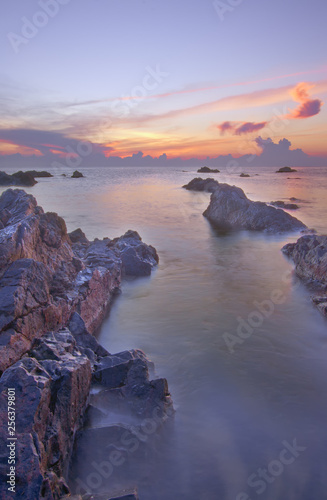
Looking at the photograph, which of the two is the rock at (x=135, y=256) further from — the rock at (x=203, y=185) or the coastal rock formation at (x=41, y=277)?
the rock at (x=203, y=185)

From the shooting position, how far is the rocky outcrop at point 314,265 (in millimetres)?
10805

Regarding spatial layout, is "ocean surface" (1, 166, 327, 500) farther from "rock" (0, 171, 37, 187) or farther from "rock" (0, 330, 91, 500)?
"rock" (0, 171, 37, 187)

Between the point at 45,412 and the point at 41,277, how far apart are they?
2870 millimetres

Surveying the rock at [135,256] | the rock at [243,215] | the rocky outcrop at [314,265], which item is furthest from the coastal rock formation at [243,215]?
the rock at [135,256]

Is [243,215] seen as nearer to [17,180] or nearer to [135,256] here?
[135,256]

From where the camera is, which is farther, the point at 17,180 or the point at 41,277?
the point at 17,180

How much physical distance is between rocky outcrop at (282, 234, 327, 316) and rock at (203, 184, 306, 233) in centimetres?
749

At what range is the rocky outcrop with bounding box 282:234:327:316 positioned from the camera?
10805 millimetres

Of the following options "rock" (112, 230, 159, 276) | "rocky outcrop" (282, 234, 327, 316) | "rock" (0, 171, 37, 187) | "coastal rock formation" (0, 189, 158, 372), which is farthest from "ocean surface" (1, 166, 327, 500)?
"rock" (0, 171, 37, 187)

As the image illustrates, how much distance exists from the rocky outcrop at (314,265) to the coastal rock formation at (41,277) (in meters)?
6.21

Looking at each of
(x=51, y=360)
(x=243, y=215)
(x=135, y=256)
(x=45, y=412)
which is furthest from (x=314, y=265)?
(x=243, y=215)

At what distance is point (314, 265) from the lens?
1223 centimetres

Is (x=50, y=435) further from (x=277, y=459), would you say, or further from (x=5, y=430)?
(x=277, y=459)

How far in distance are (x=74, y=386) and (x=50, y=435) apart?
77 centimetres
